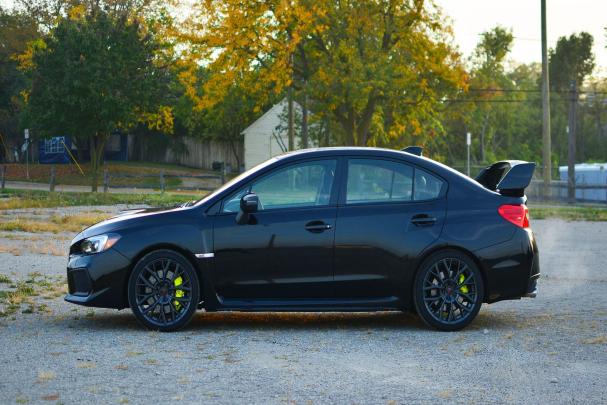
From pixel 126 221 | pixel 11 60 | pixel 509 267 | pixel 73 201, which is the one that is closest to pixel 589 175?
pixel 73 201

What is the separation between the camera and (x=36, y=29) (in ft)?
216

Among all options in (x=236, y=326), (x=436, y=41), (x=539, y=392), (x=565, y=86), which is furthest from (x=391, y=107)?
(x=565, y=86)

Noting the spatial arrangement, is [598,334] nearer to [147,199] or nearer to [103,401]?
[103,401]

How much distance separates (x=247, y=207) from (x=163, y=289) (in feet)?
3.33

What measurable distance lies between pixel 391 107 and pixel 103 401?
34.9 meters

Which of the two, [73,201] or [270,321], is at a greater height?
[73,201]

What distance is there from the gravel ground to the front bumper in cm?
27

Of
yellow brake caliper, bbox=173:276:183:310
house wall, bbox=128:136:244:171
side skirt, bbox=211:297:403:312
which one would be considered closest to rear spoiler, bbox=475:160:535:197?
side skirt, bbox=211:297:403:312

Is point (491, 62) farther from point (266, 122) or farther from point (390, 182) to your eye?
point (390, 182)

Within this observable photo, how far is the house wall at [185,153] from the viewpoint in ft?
247

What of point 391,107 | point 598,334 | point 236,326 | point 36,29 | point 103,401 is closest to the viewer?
point 103,401

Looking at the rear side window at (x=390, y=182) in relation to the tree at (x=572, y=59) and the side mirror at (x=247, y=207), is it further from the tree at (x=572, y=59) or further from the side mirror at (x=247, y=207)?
the tree at (x=572, y=59)

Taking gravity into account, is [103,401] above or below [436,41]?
below

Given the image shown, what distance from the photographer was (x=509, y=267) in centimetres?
932
